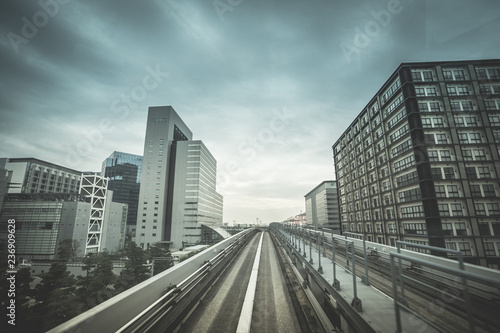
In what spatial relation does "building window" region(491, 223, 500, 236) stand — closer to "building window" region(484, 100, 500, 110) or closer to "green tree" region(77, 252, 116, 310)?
"building window" region(484, 100, 500, 110)

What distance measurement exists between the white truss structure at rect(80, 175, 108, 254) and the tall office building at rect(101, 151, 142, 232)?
70.5m

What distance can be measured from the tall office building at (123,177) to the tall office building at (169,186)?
196ft

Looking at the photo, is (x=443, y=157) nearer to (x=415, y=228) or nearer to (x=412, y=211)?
(x=412, y=211)

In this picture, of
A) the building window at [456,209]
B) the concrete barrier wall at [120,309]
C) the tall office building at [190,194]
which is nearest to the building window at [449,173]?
the building window at [456,209]

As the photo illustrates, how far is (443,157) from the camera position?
2100 centimetres

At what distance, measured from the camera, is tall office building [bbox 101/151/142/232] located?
12411 centimetres

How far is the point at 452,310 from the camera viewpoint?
3859 mm

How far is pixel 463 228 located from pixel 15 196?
86548mm

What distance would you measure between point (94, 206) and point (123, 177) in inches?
3181

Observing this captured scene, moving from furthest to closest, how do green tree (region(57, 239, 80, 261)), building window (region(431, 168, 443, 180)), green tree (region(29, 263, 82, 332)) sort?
green tree (region(57, 239, 80, 261)) → building window (region(431, 168, 443, 180)) → green tree (region(29, 263, 82, 332))

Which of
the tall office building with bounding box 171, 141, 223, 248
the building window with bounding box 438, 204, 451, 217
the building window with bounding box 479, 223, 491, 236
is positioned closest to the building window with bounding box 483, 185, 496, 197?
the building window with bounding box 479, 223, 491, 236

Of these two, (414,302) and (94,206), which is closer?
(414,302)

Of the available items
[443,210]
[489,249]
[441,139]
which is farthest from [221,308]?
[441,139]

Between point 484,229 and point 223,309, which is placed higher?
point 484,229
